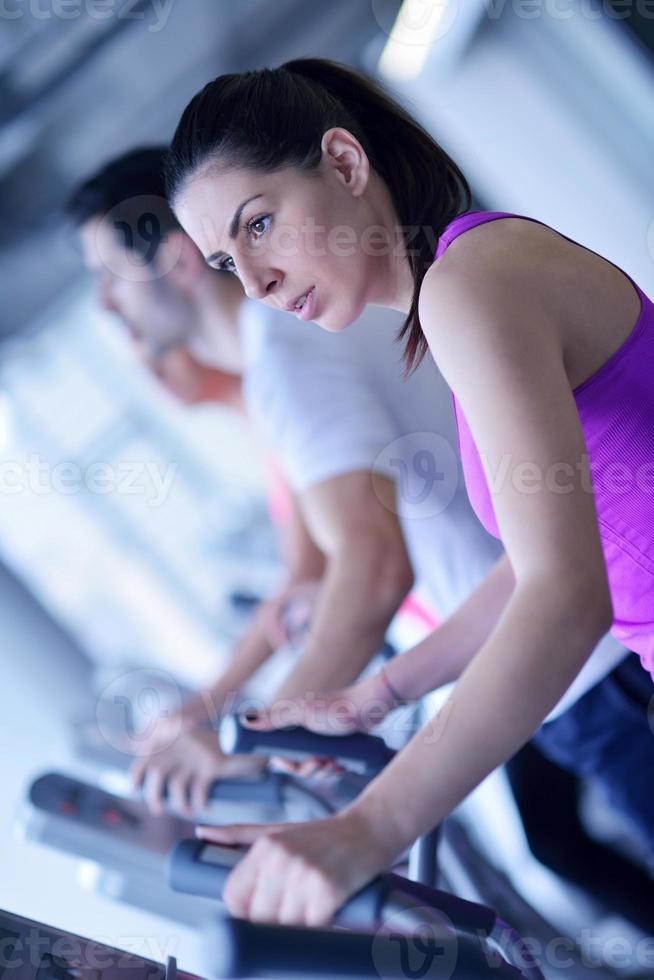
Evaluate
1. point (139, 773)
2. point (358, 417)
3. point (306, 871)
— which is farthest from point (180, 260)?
point (306, 871)

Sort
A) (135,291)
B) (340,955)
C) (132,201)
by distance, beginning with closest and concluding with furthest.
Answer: (340,955), (132,201), (135,291)

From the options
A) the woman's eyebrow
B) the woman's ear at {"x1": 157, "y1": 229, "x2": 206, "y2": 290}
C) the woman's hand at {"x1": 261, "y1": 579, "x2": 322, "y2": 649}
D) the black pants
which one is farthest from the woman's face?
the woman's hand at {"x1": 261, "y1": 579, "x2": 322, "y2": 649}

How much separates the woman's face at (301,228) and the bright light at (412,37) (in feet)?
4.49

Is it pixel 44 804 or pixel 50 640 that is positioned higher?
pixel 44 804

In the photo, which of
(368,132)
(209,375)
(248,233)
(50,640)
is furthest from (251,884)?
(50,640)

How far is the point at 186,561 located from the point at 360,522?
2.83 m

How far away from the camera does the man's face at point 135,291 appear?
62.2 inches

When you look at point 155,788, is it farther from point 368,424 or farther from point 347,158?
point 347,158

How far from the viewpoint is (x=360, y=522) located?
4.47ft

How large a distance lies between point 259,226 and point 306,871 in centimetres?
48

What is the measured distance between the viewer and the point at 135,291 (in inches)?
66.9

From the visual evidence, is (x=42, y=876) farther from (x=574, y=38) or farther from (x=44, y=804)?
(x=574, y=38)

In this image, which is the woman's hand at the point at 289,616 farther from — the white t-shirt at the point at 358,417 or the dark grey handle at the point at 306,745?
the dark grey handle at the point at 306,745

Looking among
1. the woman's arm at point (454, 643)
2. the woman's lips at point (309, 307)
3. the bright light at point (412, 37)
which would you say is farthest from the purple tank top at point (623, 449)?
the bright light at point (412, 37)
